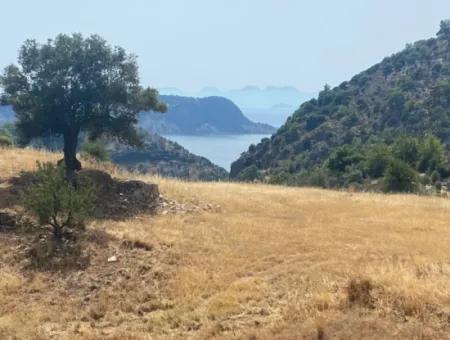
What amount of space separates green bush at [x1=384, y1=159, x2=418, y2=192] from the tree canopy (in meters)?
16.7

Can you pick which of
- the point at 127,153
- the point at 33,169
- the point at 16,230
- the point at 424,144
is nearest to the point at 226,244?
the point at 16,230

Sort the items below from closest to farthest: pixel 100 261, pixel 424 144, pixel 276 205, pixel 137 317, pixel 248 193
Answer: pixel 137 317 < pixel 100 261 < pixel 276 205 < pixel 248 193 < pixel 424 144

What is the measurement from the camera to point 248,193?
2389 centimetres

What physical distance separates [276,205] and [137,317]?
11.4 m

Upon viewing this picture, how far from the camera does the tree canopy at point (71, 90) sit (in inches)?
766

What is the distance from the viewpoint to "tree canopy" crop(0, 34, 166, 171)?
1947cm

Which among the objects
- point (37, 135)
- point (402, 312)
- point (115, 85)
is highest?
point (115, 85)

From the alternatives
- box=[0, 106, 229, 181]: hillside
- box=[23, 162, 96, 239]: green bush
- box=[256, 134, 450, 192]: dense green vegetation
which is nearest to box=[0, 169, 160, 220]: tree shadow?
box=[23, 162, 96, 239]: green bush

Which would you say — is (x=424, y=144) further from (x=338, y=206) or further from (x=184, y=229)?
(x=184, y=229)

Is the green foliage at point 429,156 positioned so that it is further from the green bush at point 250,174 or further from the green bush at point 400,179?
the green bush at point 250,174

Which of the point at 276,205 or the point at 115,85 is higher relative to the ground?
the point at 115,85

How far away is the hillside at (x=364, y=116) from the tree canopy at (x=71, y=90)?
46.9 meters

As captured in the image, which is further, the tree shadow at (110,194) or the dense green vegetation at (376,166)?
the dense green vegetation at (376,166)

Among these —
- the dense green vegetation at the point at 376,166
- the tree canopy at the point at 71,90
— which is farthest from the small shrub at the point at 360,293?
the dense green vegetation at the point at 376,166
